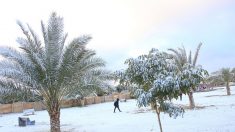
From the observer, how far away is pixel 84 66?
690 inches

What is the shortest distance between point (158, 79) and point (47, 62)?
6.44m

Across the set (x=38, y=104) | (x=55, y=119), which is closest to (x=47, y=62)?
(x=55, y=119)

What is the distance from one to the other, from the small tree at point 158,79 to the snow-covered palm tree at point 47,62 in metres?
4.22

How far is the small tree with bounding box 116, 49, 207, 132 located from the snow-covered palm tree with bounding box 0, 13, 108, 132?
422cm

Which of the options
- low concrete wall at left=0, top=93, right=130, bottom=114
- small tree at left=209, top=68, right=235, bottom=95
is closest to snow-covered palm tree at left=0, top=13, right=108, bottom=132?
low concrete wall at left=0, top=93, right=130, bottom=114

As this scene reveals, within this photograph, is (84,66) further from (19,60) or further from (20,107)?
(20,107)

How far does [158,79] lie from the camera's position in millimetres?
11641

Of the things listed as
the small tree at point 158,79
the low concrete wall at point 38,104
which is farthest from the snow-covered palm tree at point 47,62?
the low concrete wall at point 38,104

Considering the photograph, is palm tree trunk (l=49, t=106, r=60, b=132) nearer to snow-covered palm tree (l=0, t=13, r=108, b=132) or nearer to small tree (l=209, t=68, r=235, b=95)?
snow-covered palm tree (l=0, t=13, r=108, b=132)

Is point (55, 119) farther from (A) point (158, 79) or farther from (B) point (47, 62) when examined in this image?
(A) point (158, 79)

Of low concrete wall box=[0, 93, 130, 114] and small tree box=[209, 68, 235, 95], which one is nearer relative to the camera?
low concrete wall box=[0, 93, 130, 114]

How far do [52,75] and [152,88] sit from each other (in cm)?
631

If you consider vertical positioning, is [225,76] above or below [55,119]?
above

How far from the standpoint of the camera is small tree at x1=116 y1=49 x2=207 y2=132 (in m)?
11.3
